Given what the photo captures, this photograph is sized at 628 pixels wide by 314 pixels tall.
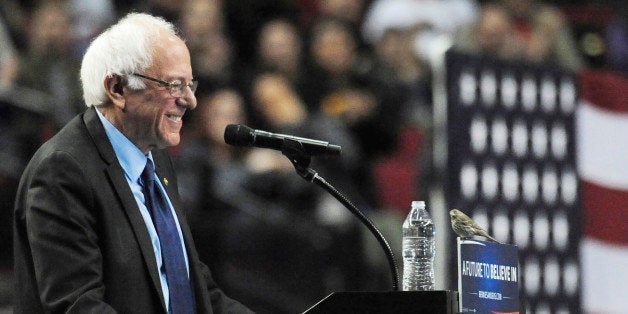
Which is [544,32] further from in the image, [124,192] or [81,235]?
[81,235]

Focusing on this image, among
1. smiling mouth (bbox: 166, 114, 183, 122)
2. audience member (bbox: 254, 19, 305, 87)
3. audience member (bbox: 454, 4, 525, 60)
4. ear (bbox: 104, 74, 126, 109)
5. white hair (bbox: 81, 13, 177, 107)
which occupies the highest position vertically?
audience member (bbox: 454, 4, 525, 60)

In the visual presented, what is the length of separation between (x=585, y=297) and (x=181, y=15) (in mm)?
3465

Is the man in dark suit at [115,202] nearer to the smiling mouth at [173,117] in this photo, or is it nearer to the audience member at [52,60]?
the smiling mouth at [173,117]

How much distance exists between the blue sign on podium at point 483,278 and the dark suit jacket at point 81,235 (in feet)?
2.67

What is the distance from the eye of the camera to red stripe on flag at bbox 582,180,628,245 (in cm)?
550

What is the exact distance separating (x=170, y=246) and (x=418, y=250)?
891mm

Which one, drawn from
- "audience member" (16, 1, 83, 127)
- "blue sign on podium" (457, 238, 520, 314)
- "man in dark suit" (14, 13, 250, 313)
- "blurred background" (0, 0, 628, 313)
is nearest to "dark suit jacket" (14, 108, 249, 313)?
"man in dark suit" (14, 13, 250, 313)

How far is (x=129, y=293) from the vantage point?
9.72ft

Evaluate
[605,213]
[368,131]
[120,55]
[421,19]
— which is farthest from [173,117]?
[421,19]

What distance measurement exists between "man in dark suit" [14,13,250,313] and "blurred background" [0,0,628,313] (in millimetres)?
1662

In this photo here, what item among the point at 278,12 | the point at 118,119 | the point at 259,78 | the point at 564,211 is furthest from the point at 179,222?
the point at 278,12

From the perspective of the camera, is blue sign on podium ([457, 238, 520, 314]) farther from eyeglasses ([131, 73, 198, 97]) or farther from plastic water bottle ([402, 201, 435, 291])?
eyeglasses ([131, 73, 198, 97])

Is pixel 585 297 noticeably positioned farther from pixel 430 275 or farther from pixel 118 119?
pixel 118 119

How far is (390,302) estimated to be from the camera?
293 cm
